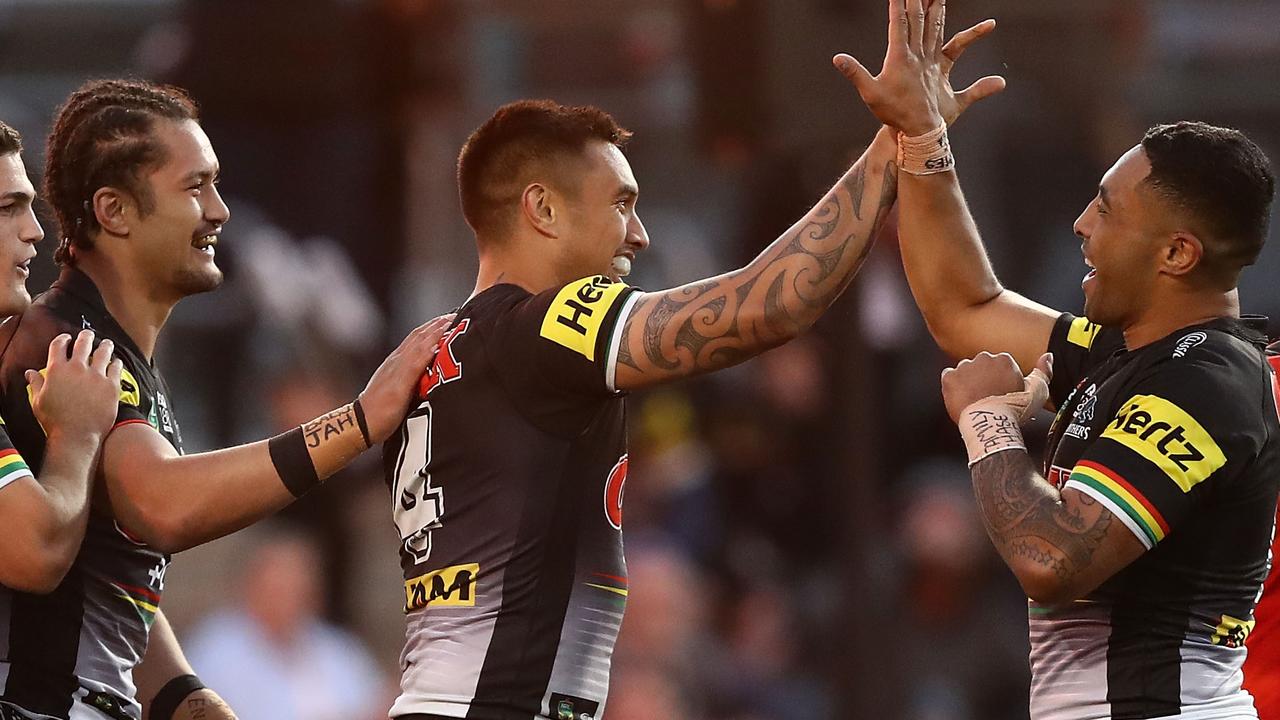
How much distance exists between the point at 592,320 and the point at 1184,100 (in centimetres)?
1043

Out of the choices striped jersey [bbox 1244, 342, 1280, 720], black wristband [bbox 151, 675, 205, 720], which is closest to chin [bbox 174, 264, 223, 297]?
black wristband [bbox 151, 675, 205, 720]

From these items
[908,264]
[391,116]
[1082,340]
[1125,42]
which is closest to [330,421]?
[908,264]

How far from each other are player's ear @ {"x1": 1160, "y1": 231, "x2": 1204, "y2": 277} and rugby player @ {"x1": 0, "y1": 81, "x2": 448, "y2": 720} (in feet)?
6.35

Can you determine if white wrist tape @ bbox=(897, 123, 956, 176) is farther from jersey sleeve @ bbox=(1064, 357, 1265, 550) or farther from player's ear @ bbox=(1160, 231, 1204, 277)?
jersey sleeve @ bbox=(1064, 357, 1265, 550)

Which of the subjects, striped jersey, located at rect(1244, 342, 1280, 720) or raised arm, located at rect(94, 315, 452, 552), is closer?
raised arm, located at rect(94, 315, 452, 552)

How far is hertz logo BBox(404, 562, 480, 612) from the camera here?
14.3ft

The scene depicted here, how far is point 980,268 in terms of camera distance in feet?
17.3

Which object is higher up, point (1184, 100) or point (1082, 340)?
point (1184, 100)

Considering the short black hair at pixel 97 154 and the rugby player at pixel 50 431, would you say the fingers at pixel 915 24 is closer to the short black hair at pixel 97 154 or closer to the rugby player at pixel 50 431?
the short black hair at pixel 97 154

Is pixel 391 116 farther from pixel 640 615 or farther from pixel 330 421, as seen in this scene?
pixel 330 421

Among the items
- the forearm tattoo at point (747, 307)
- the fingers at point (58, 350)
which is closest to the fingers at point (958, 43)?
the forearm tattoo at point (747, 307)

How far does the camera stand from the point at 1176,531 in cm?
426

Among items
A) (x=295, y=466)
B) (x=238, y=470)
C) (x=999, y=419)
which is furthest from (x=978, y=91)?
(x=238, y=470)

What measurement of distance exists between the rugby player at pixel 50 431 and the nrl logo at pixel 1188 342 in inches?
110
